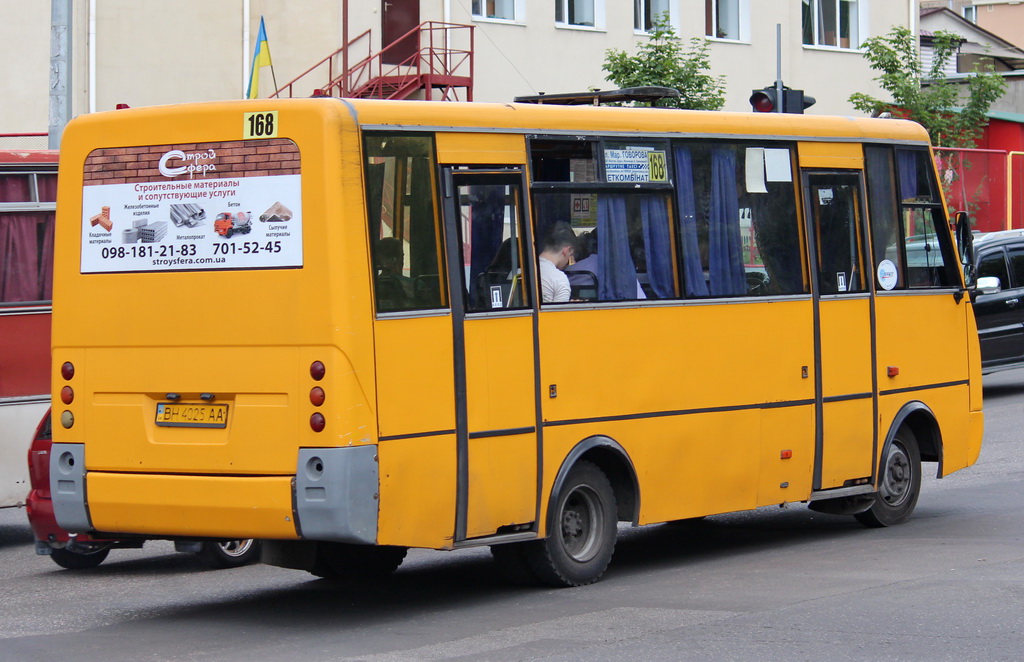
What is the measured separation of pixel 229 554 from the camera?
11266 millimetres

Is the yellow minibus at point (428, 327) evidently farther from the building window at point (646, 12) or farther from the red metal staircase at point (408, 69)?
the building window at point (646, 12)

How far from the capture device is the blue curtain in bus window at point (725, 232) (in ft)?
34.4

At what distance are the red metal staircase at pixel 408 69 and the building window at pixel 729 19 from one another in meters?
7.57

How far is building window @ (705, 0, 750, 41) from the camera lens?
3669 cm

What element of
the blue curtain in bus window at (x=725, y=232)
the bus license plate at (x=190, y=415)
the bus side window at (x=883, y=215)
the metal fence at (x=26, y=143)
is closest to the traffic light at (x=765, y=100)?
the bus side window at (x=883, y=215)

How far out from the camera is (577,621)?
842 cm

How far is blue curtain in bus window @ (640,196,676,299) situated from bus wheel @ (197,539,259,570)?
3389 millimetres

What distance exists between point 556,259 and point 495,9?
23.8 metres

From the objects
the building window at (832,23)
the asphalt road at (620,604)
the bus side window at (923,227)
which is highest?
the building window at (832,23)

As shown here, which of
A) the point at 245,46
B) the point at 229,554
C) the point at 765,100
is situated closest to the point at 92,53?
the point at 245,46

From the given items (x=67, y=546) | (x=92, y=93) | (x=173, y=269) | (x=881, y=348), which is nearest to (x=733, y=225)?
(x=881, y=348)

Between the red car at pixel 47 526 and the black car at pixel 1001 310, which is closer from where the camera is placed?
the red car at pixel 47 526

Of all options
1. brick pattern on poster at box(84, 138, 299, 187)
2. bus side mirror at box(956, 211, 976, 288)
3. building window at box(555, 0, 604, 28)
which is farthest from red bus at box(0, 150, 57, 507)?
building window at box(555, 0, 604, 28)

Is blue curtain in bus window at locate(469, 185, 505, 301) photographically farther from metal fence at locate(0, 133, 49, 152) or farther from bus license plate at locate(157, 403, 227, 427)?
metal fence at locate(0, 133, 49, 152)
